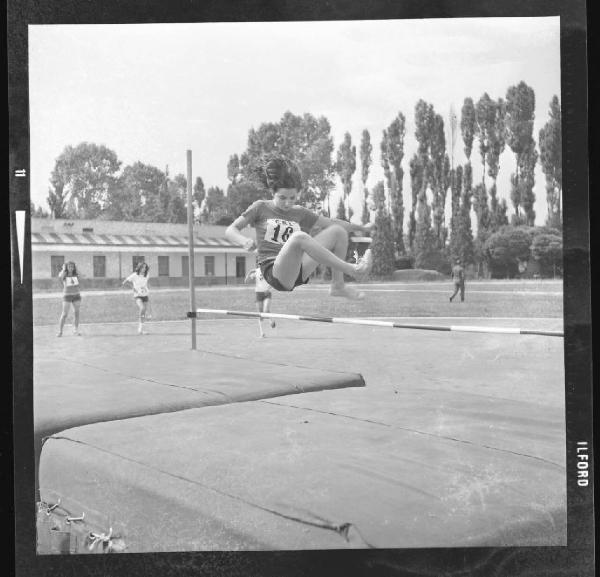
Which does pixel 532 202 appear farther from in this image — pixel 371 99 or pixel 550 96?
pixel 371 99

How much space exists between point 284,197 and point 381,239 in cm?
62

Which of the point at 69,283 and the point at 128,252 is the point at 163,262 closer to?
the point at 128,252

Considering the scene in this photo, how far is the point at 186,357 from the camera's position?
4691 millimetres

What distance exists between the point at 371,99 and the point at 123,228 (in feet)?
5.43

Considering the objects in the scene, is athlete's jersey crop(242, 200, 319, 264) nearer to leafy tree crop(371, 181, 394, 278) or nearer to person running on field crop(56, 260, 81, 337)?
leafy tree crop(371, 181, 394, 278)

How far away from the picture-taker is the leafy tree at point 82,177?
3.42 m

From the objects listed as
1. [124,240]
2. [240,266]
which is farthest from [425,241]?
[124,240]

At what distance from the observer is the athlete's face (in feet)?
12.8

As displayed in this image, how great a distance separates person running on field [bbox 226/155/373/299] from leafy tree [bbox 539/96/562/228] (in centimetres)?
101

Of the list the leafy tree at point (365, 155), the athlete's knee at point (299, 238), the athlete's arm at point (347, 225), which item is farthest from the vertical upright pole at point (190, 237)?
the leafy tree at point (365, 155)

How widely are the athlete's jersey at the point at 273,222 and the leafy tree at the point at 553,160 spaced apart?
4.23 ft

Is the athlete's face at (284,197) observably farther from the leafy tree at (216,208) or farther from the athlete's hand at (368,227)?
the athlete's hand at (368,227)

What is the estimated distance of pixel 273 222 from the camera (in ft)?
12.7

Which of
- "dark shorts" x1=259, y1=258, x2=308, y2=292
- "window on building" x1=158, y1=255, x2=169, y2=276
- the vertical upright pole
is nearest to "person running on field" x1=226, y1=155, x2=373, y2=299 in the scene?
"dark shorts" x1=259, y1=258, x2=308, y2=292
